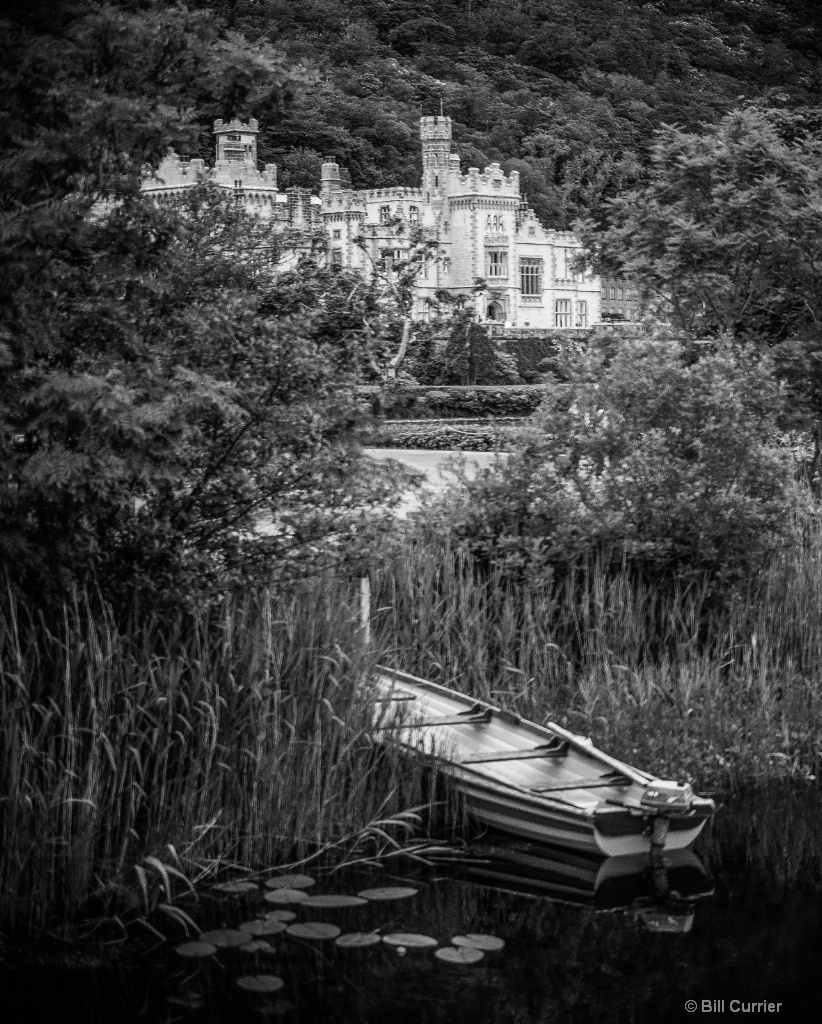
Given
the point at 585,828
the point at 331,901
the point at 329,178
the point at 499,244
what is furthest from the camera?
the point at 499,244

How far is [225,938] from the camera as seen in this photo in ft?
19.3

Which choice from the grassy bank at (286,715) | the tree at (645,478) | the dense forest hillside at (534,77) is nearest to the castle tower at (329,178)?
the dense forest hillside at (534,77)

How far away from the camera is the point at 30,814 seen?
602 cm

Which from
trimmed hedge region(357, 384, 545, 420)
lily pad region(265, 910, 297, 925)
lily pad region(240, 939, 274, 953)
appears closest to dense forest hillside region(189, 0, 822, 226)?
trimmed hedge region(357, 384, 545, 420)

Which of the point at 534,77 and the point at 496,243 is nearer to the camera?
the point at 496,243

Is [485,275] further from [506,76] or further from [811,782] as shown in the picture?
[811,782]

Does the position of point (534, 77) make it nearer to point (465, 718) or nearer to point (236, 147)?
point (236, 147)

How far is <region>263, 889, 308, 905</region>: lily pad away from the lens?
20.3 ft

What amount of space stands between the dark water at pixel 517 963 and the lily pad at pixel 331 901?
0.13 ft

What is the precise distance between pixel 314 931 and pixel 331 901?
0.87 feet

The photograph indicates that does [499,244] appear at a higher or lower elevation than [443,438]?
higher

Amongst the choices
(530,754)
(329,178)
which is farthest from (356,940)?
(329,178)

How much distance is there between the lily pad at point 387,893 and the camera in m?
6.32

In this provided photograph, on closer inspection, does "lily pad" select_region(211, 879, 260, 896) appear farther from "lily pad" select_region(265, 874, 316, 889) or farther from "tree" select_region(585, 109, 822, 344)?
"tree" select_region(585, 109, 822, 344)
